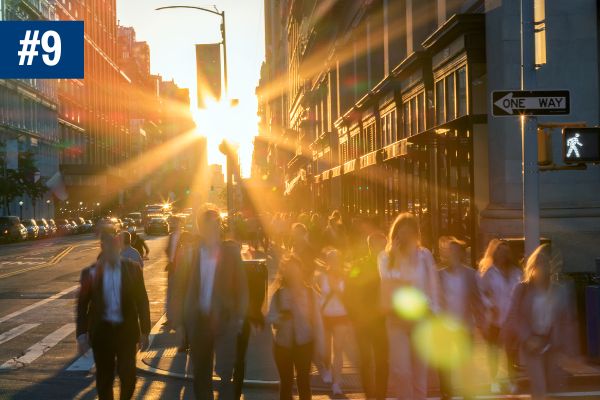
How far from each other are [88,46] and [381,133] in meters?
83.6

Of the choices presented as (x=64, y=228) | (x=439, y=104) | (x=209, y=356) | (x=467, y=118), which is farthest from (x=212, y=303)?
(x=64, y=228)

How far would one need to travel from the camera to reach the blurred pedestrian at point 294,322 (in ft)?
25.8

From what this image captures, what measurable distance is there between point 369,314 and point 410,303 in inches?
32.7

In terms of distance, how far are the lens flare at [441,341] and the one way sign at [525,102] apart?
313 centimetres

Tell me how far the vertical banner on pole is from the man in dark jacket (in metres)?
12.7

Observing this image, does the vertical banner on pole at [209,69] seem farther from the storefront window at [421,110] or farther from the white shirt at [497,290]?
the white shirt at [497,290]

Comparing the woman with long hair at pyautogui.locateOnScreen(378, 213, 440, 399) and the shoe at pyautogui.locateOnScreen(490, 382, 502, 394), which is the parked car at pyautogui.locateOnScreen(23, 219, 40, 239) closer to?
the shoe at pyautogui.locateOnScreen(490, 382, 502, 394)

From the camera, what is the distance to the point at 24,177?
73312 mm

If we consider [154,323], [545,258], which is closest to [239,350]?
[545,258]

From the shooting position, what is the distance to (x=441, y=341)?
8.48 metres

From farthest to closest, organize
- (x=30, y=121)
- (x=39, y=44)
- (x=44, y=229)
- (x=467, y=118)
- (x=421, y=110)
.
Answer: (x=30, y=121) < (x=44, y=229) < (x=39, y=44) < (x=421, y=110) < (x=467, y=118)

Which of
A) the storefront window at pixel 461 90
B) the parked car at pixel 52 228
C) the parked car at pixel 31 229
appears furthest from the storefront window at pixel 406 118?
the parked car at pixel 52 228

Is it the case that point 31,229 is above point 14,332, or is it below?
above

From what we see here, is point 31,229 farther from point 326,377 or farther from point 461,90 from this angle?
point 326,377
